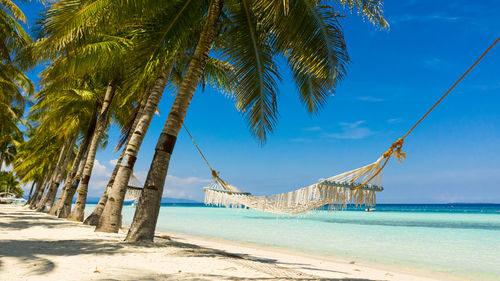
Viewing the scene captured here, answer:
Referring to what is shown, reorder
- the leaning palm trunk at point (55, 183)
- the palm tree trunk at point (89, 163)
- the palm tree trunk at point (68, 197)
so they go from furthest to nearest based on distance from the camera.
A: the leaning palm trunk at point (55, 183), the palm tree trunk at point (68, 197), the palm tree trunk at point (89, 163)

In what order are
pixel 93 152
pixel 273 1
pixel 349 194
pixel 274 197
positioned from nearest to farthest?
pixel 349 194 < pixel 273 1 < pixel 274 197 < pixel 93 152

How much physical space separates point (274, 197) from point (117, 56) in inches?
149

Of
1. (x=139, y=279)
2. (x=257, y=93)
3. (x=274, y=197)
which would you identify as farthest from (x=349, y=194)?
(x=139, y=279)

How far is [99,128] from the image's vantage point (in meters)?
7.34

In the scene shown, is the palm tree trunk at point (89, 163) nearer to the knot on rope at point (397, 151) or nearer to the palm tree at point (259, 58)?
the palm tree at point (259, 58)

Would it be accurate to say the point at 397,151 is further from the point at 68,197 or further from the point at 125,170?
the point at 68,197

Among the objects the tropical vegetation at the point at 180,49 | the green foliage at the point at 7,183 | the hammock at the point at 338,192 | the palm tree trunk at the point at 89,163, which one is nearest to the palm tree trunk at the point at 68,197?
the palm tree trunk at the point at 89,163

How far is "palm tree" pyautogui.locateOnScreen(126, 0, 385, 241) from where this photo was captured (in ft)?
12.3

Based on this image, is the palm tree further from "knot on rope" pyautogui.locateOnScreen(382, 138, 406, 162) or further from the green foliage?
Result: the green foliage

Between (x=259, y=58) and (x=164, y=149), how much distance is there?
199cm

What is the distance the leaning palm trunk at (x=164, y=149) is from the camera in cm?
366

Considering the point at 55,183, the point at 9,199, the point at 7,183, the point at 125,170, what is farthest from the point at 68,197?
the point at 7,183

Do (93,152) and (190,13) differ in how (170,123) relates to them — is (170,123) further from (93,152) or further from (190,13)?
(93,152)

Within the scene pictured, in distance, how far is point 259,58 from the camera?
465cm
